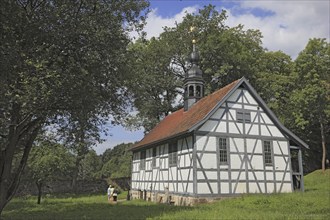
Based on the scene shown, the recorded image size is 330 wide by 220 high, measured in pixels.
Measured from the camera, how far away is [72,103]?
35.6 feet

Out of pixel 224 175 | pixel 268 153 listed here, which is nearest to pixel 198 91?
pixel 268 153

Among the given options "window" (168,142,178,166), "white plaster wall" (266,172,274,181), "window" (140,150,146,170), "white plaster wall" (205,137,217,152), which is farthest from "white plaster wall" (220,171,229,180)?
"window" (140,150,146,170)

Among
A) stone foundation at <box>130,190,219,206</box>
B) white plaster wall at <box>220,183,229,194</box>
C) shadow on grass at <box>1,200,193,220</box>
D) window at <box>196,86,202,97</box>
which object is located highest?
window at <box>196,86,202,97</box>

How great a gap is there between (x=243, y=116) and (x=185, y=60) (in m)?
16.3

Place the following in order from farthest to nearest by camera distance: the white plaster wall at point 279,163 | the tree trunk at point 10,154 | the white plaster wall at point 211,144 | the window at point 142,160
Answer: the window at point 142,160 < the white plaster wall at point 279,163 < the white plaster wall at point 211,144 < the tree trunk at point 10,154

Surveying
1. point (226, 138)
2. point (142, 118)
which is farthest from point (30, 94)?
point (142, 118)

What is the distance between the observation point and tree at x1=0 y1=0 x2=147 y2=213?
9367mm

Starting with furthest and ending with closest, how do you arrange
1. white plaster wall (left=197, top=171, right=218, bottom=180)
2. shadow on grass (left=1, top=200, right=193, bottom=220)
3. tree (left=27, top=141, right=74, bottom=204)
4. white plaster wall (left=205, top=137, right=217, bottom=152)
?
tree (left=27, top=141, right=74, bottom=204) < white plaster wall (left=205, top=137, right=217, bottom=152) < white plaster wall (left=197, top=171, right=218, bottom=180) < shadow on grass (left=1, top=200, right=193, bottom=220)

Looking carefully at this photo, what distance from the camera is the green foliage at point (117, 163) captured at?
49281 mm

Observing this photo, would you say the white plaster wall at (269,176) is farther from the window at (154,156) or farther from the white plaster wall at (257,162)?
the window at (154,156)

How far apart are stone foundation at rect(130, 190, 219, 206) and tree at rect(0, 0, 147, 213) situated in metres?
8.80

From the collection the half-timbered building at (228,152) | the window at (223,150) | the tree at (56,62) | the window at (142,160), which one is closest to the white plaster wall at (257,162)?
the half-timbered building at (228,152)

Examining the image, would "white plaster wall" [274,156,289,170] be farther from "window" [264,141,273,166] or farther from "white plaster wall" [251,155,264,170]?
"white plaster wall" [251,155,264,170]

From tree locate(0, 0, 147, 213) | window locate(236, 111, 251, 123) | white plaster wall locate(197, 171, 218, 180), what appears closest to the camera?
tree locate(0, 0, 147, 213)
